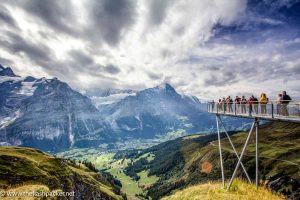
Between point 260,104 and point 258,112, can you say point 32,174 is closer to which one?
point 258,112

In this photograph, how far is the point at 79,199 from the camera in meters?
72.6

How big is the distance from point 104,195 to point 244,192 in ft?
277

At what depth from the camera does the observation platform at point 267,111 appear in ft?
70.5

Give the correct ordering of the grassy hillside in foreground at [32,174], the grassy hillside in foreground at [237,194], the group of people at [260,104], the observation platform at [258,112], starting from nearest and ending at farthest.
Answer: the grassy hillside in foreground at [237,194], the observation platform at [258,112], the group of people at [260,104], the grassy hillside in foreground at [32,174]

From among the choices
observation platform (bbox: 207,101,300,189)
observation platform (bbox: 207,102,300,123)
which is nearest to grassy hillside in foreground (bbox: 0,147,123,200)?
observation platform (bbox: 207,101,300,189)

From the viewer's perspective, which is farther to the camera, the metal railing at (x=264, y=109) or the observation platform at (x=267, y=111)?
the metal railing at (x=264, y=109)

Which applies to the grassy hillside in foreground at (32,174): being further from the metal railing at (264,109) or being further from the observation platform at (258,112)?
the metal railing at (264,109)

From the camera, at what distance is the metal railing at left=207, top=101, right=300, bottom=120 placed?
71.3 feet

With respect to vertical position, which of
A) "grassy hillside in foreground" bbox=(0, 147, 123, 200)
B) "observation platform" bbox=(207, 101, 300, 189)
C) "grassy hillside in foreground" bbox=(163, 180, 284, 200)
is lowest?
"grassy hillside in foreground" bbox=(0, 147, 123, 200)

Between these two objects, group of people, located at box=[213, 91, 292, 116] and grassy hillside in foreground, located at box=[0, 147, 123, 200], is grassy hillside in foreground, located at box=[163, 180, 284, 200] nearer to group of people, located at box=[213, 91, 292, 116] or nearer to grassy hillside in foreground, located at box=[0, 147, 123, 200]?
group of people, located at box=[213, 91, 292, 116]

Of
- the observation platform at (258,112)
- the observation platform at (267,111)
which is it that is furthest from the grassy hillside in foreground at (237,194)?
the observation platform at (267,111)

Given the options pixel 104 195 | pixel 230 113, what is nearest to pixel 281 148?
pixel 104 195

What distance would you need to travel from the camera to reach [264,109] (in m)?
25.6

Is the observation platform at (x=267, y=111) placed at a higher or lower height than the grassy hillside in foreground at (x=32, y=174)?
higher
